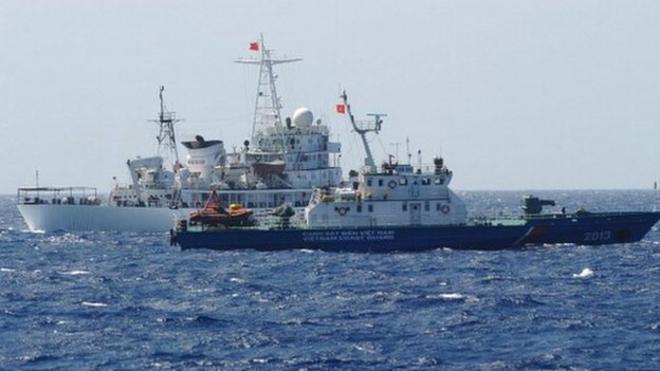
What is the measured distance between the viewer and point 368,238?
7712 centimetres

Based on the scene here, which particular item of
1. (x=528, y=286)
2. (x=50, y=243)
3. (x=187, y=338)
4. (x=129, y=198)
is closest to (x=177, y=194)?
(x=129, y=198)

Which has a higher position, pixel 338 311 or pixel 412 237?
pixel 412 237

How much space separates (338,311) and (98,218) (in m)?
65.0

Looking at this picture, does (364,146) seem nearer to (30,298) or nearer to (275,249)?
(275,249)

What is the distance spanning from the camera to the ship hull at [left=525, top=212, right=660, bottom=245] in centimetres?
7825

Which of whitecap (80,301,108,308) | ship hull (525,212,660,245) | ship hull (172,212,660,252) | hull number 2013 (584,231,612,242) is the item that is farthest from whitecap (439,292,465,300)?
hull number 2013 (584,231,612,242)

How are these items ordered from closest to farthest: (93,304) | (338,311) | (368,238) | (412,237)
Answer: (338,311)
(93,304)
(412,237)
(368,238)

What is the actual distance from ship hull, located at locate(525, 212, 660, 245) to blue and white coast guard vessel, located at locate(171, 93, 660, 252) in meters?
0.06

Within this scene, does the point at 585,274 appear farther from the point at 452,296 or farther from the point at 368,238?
the point at 368,238

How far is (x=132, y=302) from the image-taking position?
5228 centimetres

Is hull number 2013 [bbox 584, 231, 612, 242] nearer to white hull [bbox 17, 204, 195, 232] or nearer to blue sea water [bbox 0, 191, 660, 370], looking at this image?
blue sea water [bbox 0, 191, 660, 370]

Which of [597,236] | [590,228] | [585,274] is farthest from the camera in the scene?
[597,236]

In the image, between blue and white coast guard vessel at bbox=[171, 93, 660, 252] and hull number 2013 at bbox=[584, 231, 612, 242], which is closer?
blue and white coast guard vessel at bbox=[171, 93, 660, 252]

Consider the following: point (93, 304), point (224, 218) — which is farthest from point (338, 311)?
point (224, 218)
